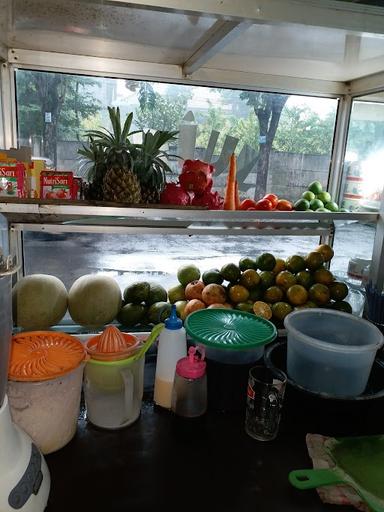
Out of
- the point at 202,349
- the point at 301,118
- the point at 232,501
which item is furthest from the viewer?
the point at 301,118

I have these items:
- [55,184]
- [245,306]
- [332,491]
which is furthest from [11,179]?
[332,491]

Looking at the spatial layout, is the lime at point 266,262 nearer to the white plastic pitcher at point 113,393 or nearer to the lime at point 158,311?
the lime at point 158,311

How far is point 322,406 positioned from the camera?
871 millimetres

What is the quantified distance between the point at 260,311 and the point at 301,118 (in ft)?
3.38

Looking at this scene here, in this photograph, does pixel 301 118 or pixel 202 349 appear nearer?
pixel 202 349

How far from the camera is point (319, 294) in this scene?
1412mm

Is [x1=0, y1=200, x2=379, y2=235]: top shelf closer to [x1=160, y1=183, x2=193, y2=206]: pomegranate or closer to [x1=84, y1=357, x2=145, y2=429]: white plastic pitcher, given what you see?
[x1=160, y1=183, x2=193, y2=206]: pomegranate

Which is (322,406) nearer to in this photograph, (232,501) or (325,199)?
(232,501)

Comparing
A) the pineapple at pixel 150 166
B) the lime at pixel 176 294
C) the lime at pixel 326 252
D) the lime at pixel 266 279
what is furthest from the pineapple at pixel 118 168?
the lime at pixel 326 252

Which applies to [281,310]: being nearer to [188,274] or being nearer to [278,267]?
[278,267]

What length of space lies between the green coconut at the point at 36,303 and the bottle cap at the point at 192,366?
25.2 inches

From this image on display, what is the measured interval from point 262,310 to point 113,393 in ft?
2.12

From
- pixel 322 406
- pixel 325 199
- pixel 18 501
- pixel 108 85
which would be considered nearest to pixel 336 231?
pixel 325 199

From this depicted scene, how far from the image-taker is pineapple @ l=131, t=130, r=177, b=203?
123cm
